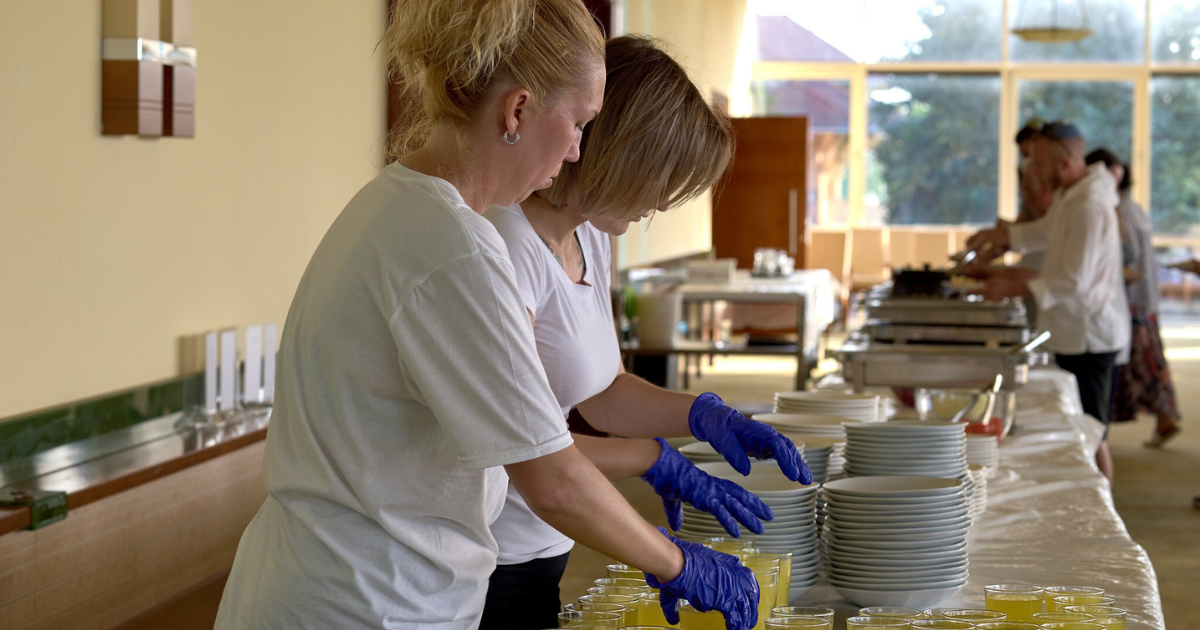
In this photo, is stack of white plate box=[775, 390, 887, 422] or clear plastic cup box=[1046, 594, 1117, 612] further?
stack of white plate box=[775, 390, 887, 422]

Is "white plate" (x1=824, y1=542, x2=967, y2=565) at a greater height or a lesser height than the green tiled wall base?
lesser

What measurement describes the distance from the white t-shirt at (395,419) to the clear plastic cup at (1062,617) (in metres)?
0.51

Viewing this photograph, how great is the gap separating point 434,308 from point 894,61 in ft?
37.0

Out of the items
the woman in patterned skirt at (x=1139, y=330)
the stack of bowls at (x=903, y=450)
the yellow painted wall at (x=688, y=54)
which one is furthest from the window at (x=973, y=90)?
the stack of bowls at (x=903, y=450)

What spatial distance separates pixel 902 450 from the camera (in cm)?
158

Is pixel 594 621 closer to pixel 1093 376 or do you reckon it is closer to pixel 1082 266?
pixel 1082 266

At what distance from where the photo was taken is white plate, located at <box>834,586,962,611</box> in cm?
132

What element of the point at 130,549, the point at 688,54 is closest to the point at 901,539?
the point at 130,549

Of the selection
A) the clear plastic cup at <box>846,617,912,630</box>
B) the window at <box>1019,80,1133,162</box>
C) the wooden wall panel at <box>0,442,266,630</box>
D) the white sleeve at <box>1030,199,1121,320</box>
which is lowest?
the wooden wall panel at <box>0,442,266,630</box>

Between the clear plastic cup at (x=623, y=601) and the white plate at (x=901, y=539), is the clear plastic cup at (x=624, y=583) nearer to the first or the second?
the clear plastic cup at (x=623, y=601)

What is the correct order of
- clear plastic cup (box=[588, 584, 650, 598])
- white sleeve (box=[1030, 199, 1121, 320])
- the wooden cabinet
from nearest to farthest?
1. clear plastic cup (box=[588, 584, 650, 598])
2. white sleeve (box=[1030, 199, 1121, 320])
3. the wooden cabinet

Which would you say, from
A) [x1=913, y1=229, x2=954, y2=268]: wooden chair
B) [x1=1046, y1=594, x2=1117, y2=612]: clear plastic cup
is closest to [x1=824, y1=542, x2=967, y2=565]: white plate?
[x1=1046, y1=594, x2=1117, y2=612]: clear plastic cup

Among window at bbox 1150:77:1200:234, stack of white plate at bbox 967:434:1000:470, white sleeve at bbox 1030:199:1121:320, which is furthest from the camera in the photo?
window at bbox 1150:77:1200:234

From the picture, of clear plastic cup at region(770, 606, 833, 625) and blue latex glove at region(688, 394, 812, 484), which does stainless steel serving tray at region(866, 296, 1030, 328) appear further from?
clear plastic cup at region(770, 606, 833, 625)
